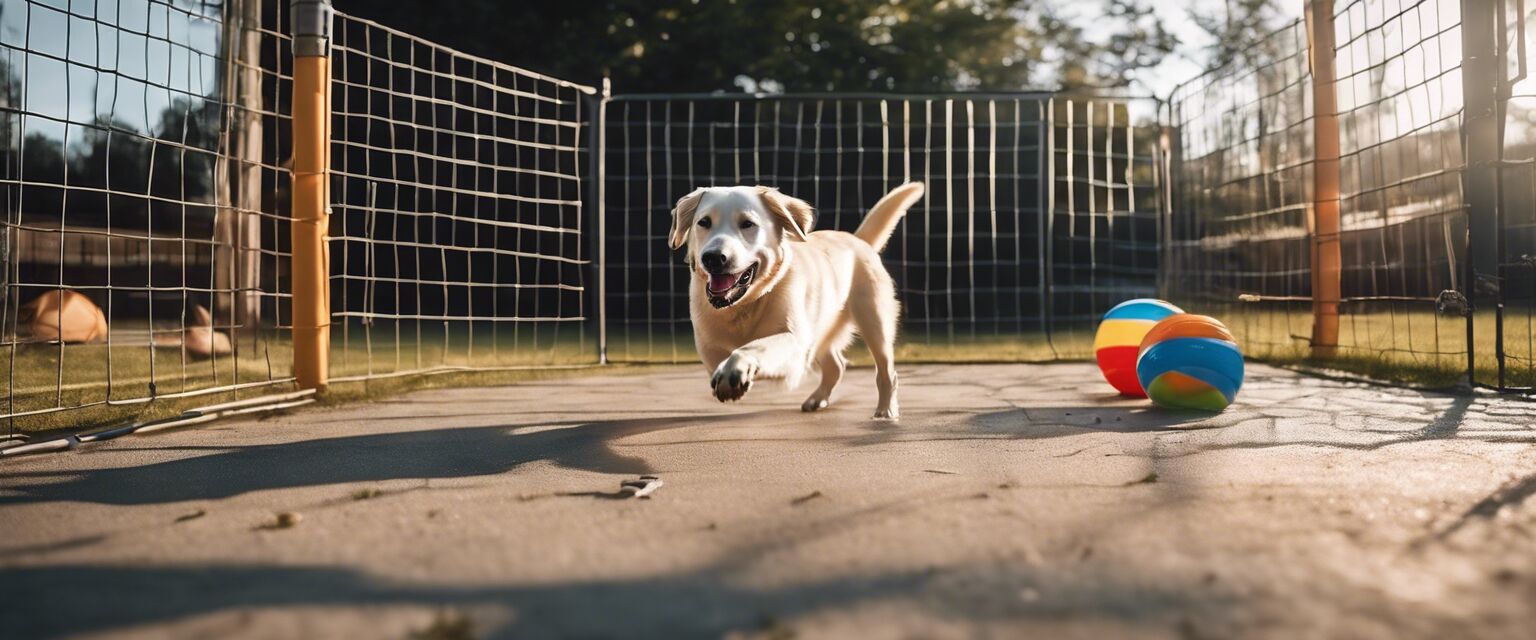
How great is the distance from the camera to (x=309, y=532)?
7.59 ft

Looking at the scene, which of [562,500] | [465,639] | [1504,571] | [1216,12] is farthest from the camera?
[1216,12]

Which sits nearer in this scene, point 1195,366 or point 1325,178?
point 1195,366

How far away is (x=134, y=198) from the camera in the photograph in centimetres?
700

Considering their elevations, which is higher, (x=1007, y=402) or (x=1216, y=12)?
(x=1216, y=12)

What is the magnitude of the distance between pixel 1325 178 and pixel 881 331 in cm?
344

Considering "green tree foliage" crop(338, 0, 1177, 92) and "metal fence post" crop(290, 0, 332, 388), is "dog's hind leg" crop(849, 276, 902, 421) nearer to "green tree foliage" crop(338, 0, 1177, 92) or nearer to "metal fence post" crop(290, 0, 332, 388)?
"metal fence post" crop(290, 0, 332, 388)

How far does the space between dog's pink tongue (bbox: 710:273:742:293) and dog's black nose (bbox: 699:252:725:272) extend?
0.07m

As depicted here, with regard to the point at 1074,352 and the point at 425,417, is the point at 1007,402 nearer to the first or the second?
the point at 425,417

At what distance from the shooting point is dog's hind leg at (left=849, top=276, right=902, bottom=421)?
15.3 feet

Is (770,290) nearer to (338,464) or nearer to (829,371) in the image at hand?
(829,371)

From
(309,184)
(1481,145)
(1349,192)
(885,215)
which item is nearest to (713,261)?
(885,215)

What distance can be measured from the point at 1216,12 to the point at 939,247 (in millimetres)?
10243

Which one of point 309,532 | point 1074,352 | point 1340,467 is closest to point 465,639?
point 309,532

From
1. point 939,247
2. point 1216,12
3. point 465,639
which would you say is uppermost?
point 1216,12
